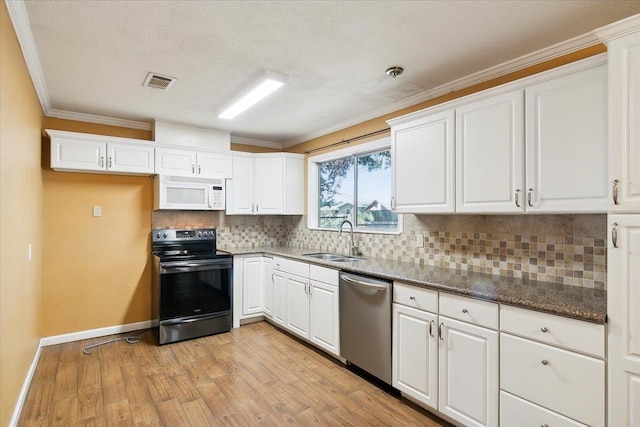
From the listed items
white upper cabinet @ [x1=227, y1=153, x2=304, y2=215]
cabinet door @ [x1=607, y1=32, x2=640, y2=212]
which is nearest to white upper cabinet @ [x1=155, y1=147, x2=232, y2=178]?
white upper cabinet @ [x1=227, y1=153, x2=304, y2=215]

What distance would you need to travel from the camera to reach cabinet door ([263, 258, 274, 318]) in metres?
4.16

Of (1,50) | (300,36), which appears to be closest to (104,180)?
(1,50)

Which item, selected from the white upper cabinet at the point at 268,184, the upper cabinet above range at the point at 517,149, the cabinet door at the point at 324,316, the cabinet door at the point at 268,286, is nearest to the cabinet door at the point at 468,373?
the upper cabinet above range at the point at 517,149

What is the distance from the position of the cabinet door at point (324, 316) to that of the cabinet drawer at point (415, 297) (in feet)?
2.41

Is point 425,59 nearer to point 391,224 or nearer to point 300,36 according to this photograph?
point 300,36

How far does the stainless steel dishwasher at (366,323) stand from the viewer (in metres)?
2.57

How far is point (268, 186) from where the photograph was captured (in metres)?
4.63

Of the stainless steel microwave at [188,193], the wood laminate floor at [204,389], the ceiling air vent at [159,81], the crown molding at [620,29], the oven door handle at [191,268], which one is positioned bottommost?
the wood laminate floor at [204,389]

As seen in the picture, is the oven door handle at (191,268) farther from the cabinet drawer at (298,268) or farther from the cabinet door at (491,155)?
the cabinet door at (491,155)

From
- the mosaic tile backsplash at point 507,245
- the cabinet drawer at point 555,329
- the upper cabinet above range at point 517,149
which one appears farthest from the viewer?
the mosaic tile backsplash at point 507,245

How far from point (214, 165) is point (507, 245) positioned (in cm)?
334

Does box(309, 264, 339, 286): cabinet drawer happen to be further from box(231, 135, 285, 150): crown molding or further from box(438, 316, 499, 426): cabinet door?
box(231, 135, 285, 150): crown molding

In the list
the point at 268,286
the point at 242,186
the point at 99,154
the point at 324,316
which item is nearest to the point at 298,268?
the point at 324,316

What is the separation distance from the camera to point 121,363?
3.17 metres
